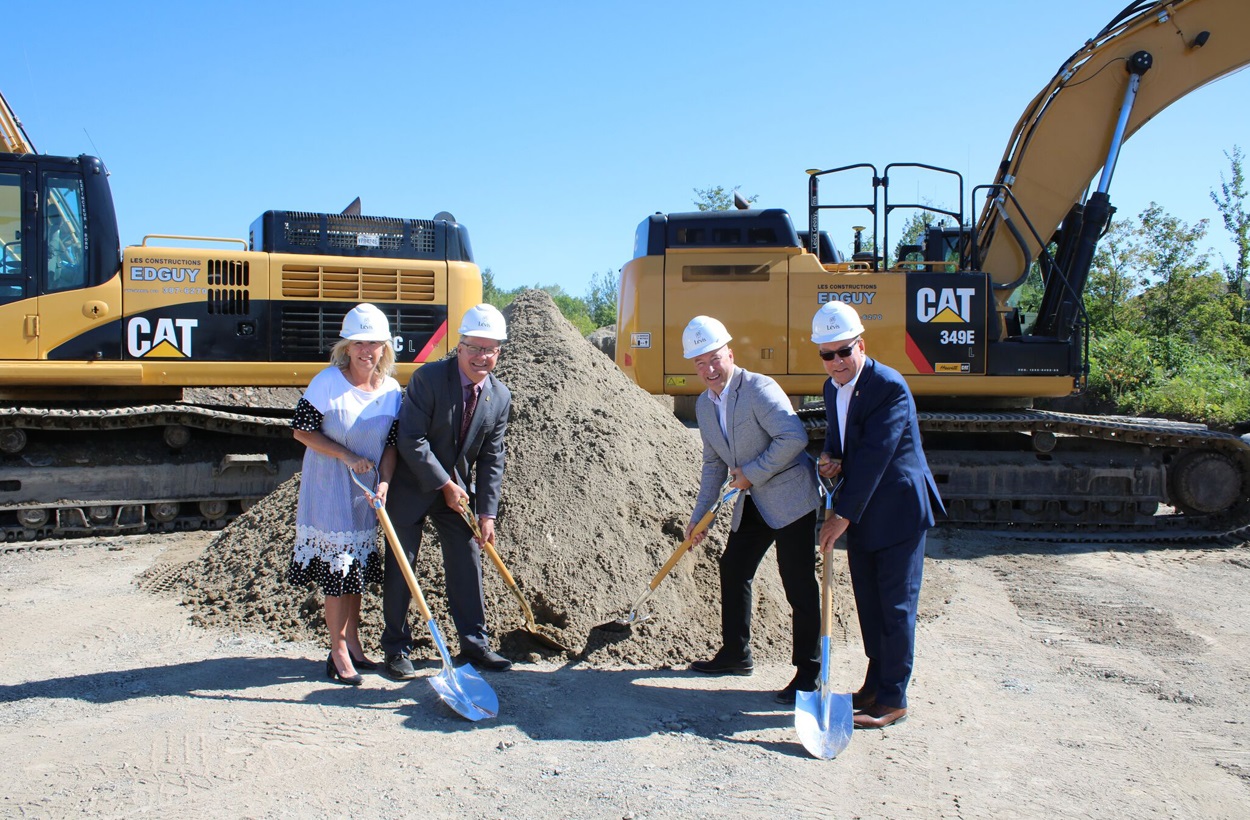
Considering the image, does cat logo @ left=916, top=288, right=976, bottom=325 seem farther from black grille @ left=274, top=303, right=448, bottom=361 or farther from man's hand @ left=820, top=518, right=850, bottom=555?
man's hand @ left=820, top=518, right=850, bottom=555

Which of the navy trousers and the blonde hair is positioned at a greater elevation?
the blonde hair

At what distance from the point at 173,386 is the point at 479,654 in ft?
17.3

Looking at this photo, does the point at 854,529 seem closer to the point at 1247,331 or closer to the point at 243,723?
the point at 243,723

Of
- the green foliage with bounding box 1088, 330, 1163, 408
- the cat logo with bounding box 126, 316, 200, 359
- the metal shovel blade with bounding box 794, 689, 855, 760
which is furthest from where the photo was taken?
the green foliage with bounding box 1088, 330, 1163, 408

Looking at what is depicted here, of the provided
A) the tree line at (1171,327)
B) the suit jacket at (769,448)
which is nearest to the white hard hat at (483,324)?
the suit jacket at (769,448)

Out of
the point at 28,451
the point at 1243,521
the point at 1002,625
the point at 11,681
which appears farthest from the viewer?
the point at 1243,521

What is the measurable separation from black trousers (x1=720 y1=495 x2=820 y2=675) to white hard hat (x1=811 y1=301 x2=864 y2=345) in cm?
86

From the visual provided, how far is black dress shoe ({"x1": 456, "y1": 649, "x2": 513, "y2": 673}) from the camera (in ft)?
15.4

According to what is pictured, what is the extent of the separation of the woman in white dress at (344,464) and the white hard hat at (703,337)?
1.39 meters

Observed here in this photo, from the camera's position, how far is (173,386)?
28.2ft

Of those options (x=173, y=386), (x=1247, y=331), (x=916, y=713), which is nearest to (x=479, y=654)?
(x=916, y=713)

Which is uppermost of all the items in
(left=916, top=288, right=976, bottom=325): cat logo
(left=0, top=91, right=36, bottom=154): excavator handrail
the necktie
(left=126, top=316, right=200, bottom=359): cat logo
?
(left=0, top=91, right=36, bottom=154): excavator handrail

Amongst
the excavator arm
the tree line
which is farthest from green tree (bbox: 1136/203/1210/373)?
the excavator arm

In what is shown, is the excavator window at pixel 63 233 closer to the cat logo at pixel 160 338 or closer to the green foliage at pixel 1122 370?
the cat logo at pixel 160 338
